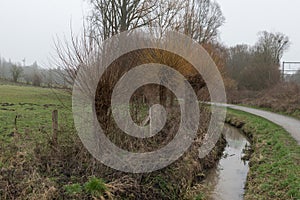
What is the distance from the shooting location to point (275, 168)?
23.5ft

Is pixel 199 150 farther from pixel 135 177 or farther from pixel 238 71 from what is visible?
pixel 238 71

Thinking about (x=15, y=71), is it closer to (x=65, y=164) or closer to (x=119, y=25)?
(x=119, y=25)

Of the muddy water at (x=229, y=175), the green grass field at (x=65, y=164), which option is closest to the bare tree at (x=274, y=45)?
the muddy water at (x=229, y=175)

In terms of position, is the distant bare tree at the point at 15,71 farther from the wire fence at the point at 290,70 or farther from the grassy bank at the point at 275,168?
the grassy bank at the point at 275,168

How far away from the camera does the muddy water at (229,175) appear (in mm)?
6827

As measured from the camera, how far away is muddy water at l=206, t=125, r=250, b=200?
6.83 metres

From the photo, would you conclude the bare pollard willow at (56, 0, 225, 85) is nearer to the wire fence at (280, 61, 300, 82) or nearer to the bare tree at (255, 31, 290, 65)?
the wire fence at (280, 61, 300, 82)

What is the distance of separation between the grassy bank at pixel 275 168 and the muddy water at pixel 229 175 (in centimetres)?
32

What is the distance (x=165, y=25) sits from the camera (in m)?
10.0

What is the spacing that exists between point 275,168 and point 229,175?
1.49 m

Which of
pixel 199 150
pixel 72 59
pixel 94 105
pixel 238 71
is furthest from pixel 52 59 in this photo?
pixel 238 71

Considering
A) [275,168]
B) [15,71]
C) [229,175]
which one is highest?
[15,71]

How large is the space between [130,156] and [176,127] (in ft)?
8.79

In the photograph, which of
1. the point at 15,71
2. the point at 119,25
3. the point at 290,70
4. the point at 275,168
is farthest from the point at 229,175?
the point at 15,71
